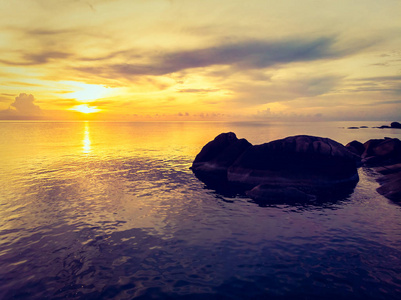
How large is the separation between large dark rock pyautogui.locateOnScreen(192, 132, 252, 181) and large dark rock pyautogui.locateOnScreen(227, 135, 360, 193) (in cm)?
279

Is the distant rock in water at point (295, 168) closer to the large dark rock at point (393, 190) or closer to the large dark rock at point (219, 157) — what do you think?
the large dark rock at point (219, 157)

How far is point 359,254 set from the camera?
13391 mm

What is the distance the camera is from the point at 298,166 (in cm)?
2895

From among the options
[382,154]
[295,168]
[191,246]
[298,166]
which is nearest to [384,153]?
[382,154]

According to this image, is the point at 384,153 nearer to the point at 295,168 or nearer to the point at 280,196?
the point at 295,168

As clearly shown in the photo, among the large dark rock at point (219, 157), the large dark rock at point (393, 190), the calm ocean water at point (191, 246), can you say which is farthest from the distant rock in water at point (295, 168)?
the calm ocean water at point (191, 246)

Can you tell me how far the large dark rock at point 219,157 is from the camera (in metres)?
35.3

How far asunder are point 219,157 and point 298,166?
12.1 m

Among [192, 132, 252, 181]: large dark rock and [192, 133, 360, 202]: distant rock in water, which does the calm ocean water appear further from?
[192, 132, 252, 181]: large dark rock

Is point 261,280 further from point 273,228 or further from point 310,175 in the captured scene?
point 310,175

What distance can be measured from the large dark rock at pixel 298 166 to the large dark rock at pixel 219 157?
9.16 ft

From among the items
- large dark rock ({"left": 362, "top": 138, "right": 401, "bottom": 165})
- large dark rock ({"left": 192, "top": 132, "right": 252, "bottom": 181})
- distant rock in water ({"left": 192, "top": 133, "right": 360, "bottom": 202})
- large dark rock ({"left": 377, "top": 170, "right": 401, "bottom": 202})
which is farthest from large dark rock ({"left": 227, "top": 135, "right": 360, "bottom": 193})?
large dark rock ({"left": 362, "top": 138, "right": 401, "bottom": 165})

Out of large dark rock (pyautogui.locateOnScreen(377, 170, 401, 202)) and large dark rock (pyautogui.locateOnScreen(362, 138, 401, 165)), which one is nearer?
large dark rock (pyautogui.locateOnScreen(377, 170, 401, 202))

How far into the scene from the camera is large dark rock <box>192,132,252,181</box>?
35.3m
